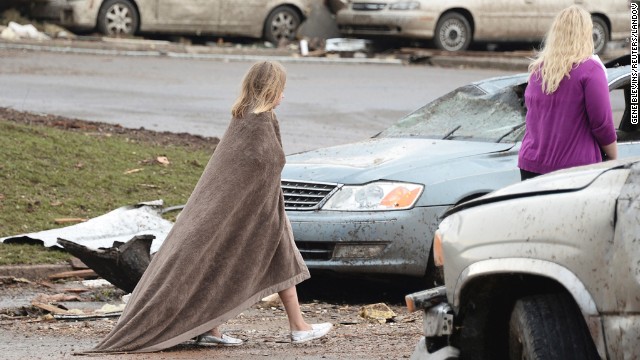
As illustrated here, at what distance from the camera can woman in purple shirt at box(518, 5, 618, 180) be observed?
6.88 meters

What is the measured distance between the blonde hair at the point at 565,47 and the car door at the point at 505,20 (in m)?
15.9

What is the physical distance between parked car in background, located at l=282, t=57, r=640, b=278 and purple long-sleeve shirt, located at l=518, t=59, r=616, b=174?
99 centimetres

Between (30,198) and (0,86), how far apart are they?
6177 mm

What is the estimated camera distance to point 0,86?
16.3m

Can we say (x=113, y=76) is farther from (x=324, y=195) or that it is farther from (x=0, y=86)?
(x=324, y=195)

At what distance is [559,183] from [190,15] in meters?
18.2

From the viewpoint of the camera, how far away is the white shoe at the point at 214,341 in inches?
272

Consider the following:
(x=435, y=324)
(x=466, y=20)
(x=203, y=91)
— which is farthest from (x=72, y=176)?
(x=466, y=20)

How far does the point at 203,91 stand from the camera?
692 inches

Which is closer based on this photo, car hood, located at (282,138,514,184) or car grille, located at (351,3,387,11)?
car hood, located at (282,138,514,184)

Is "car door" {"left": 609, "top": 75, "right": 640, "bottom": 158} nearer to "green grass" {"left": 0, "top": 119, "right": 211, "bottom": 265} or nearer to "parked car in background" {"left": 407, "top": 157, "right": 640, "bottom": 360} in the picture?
"parked car in background" {"left": 407, "top": 157, "right": 640, "bottom": 360}

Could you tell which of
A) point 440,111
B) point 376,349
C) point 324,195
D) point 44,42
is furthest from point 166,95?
point 376,349

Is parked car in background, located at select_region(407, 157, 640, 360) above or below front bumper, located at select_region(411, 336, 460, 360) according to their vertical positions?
above

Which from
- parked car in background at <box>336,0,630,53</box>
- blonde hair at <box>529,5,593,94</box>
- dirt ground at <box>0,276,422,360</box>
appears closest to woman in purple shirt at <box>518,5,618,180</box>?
blonde hair at <box>529,5,593,94</box>
